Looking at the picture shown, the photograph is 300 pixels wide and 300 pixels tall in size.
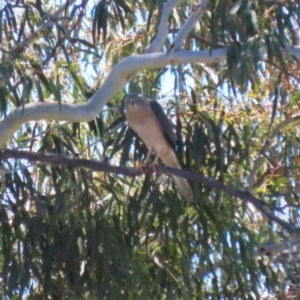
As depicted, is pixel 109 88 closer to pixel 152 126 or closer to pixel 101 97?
pixel 101 97

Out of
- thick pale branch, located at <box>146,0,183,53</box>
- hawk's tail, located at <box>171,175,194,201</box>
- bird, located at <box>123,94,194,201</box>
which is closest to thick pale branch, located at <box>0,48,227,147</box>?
thick pale branch, located at <box>146,0,183,53</box>

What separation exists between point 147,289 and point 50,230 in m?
0.61

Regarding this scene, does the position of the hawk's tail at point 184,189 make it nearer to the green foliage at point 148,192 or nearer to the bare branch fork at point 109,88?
the green foliage at point 148,192

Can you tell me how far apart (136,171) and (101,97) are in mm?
439

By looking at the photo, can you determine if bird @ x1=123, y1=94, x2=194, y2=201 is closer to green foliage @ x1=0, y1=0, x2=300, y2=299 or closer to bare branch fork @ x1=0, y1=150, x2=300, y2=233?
green foliage @ x1=0, y1=0, x2=300, y2=299

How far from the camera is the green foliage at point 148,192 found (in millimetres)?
4617

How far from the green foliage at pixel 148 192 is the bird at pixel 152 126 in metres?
0.06

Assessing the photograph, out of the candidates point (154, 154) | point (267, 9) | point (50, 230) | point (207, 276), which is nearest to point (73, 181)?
point (50, 230)

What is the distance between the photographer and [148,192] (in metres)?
4.87

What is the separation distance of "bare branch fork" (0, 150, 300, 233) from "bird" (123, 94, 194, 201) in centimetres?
78

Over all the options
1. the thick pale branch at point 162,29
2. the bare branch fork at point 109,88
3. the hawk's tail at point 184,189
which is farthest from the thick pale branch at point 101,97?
the hawk's tail at point 184,189

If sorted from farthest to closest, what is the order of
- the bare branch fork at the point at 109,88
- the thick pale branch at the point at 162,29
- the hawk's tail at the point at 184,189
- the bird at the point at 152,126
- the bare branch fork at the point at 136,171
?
the bird at the point at 152,126, the hawk's tail at the point at 184,189, the thick pale branch at the point at 162,29, the bare branch fork at the point at 109,88, the bare branch fork at the point at 136,171

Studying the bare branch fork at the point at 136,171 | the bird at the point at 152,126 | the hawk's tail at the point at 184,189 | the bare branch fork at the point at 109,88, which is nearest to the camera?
the bare branch fork at the point at 136,171

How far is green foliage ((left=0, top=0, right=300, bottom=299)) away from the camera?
4.62 metres
